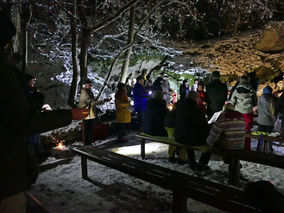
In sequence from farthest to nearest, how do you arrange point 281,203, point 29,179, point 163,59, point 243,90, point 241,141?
1. point 163,59
2. point 243,90
3. point 241,141
4. point 281,203
5. point 29,179

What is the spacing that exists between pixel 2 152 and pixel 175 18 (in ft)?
59.8

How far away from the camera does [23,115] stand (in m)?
1.25

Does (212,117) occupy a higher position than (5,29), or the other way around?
(5,29)

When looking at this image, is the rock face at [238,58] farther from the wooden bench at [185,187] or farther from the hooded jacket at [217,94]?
the wooden bench at [185,187]

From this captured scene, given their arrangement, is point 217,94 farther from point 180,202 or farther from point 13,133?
point 13,133

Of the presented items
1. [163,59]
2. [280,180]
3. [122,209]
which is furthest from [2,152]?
[163,59]

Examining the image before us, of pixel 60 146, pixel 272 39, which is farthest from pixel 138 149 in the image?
pixel 272 39

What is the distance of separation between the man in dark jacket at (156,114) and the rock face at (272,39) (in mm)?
11407

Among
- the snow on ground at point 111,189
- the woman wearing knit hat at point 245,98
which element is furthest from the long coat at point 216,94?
the snow on ground at point 111,189

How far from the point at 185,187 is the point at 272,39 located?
14005 millimetres

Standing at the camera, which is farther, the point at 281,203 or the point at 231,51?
the point at 231,51

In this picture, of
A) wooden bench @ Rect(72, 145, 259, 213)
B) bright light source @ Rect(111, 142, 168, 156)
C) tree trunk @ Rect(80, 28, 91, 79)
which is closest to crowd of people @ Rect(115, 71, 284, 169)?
bright light source @ Rect(111, 142, 168, 156)

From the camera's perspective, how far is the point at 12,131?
1.23m

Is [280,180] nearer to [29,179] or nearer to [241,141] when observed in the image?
[241,141]
